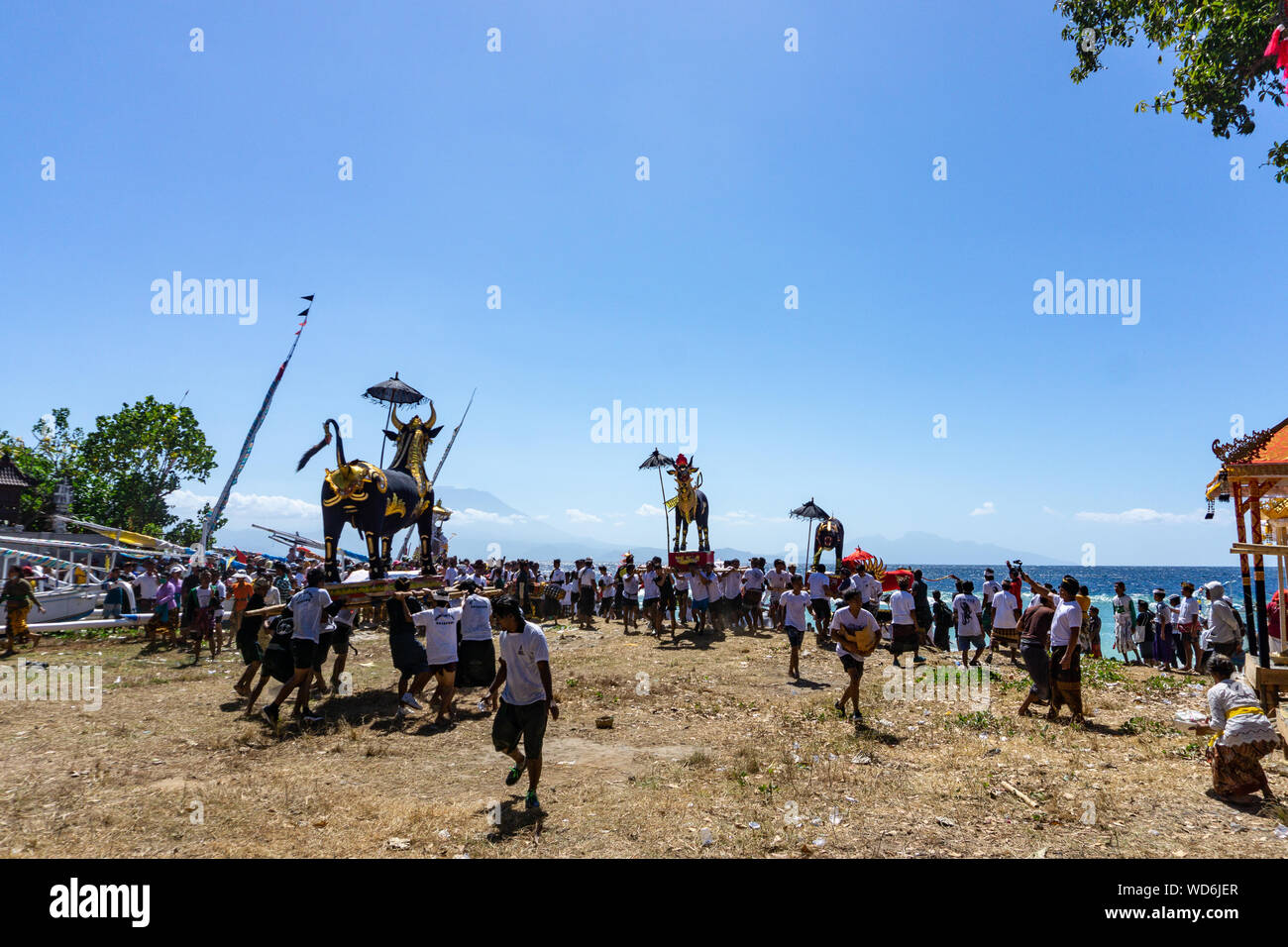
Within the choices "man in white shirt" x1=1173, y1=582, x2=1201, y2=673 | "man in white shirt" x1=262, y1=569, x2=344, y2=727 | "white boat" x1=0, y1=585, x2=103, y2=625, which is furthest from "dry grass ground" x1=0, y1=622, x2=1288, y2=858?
"white boat" x1=0, y1=585, x2=103, y2=625

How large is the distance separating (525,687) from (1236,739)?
6.35m

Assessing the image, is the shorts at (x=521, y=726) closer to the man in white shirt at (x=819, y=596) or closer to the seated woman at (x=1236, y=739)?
the seated woman at (x=1236, y=739)

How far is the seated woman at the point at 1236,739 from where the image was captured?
6.02m

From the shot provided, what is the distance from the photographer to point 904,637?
12.9 meters

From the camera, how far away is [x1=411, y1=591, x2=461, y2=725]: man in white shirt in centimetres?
904

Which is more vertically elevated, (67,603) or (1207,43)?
(1207,43)

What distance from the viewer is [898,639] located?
13.0 m

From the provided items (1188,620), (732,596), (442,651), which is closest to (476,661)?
(442,651)

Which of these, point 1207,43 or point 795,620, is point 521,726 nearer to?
point 795,620

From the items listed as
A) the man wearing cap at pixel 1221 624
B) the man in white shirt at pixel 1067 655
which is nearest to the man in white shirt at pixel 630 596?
the man in white shirt at pixel 1067 655

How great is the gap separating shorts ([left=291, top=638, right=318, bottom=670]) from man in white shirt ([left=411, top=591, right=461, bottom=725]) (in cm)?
129

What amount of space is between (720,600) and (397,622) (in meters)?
10.4

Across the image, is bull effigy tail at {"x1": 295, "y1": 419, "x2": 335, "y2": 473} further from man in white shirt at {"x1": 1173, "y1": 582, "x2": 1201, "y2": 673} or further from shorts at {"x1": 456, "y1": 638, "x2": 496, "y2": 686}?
man in white shirt at {"x1": 1173, "y1": 582, "x2": 1201, "y2": 673}
